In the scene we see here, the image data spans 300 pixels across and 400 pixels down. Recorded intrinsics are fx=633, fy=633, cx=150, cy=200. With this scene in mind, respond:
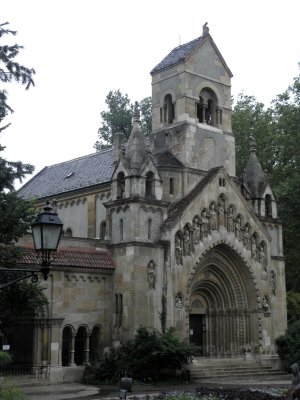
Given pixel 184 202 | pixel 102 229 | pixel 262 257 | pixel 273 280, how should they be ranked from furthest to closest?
pixel 102 229
pixel 273 280
pixel 262 257
pixel 184 202

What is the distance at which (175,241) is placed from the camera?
31375mm

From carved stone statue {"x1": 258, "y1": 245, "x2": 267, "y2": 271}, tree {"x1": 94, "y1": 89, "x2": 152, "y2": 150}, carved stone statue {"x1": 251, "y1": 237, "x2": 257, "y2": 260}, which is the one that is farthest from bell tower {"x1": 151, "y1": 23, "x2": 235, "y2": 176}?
tree {"x1": 94, "y1": 89, "x2": 152, "y2": 150}

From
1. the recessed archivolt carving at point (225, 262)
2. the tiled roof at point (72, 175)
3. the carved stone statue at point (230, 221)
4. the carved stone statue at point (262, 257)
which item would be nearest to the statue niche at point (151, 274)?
the recessed archivolt carving at point (225, 262)

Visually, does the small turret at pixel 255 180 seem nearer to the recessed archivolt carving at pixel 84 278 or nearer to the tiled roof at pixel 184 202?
the tiled roof at pixel 184 202

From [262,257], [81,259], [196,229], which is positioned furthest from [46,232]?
[262,257]

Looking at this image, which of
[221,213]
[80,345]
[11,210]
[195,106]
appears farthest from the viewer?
[195,106]

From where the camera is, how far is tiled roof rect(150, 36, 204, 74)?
3638 centimetres

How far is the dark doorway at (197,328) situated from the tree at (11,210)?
1475cm

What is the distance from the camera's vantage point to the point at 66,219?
4075cm

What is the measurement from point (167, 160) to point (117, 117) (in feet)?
87.7

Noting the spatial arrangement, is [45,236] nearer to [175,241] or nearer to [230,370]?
[175,241]

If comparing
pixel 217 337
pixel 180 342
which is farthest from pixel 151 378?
pixel 217 337

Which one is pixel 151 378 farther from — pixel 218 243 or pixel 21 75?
pixel 21 75

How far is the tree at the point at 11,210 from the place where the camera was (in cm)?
2005
